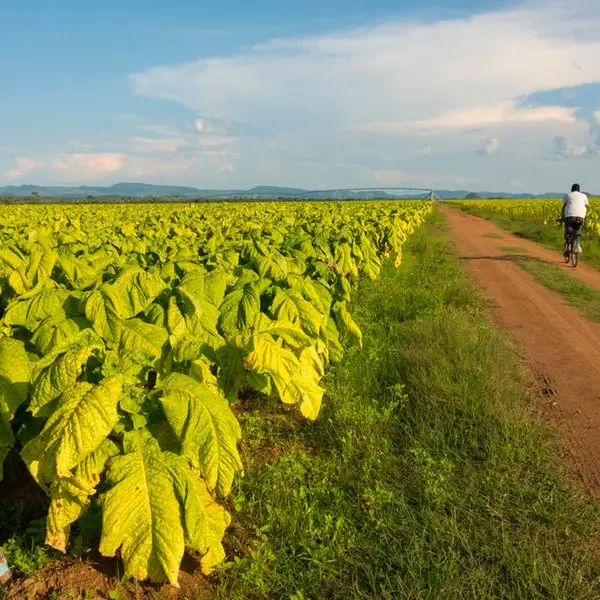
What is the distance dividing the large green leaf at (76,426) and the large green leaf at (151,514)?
20 cm

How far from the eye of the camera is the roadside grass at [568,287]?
8.79 m

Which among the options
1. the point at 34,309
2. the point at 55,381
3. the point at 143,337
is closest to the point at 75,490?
the point at 55,381

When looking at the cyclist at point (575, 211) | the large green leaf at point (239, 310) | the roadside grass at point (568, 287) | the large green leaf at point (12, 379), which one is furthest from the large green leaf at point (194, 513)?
the cyclist at point (575, 211)

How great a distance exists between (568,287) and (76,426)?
10.2m

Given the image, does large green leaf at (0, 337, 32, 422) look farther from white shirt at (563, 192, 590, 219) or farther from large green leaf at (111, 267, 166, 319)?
white shirt at (563, 192, 590, 219)

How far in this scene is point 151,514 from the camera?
7.62 ft

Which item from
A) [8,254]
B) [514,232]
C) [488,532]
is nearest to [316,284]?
[488,532]

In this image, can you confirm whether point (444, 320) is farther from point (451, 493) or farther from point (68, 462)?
point (68, 462)

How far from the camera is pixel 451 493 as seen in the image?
3488 millimetres

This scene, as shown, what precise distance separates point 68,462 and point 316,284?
8.55 ft

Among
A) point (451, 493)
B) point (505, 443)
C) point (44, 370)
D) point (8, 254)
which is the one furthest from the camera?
point (8, 254)

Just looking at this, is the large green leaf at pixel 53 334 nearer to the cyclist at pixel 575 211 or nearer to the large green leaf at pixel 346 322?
the large green leaf at pixel 346 322

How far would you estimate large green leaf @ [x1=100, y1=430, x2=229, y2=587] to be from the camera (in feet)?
7.53

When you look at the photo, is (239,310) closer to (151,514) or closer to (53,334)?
(53,334)
